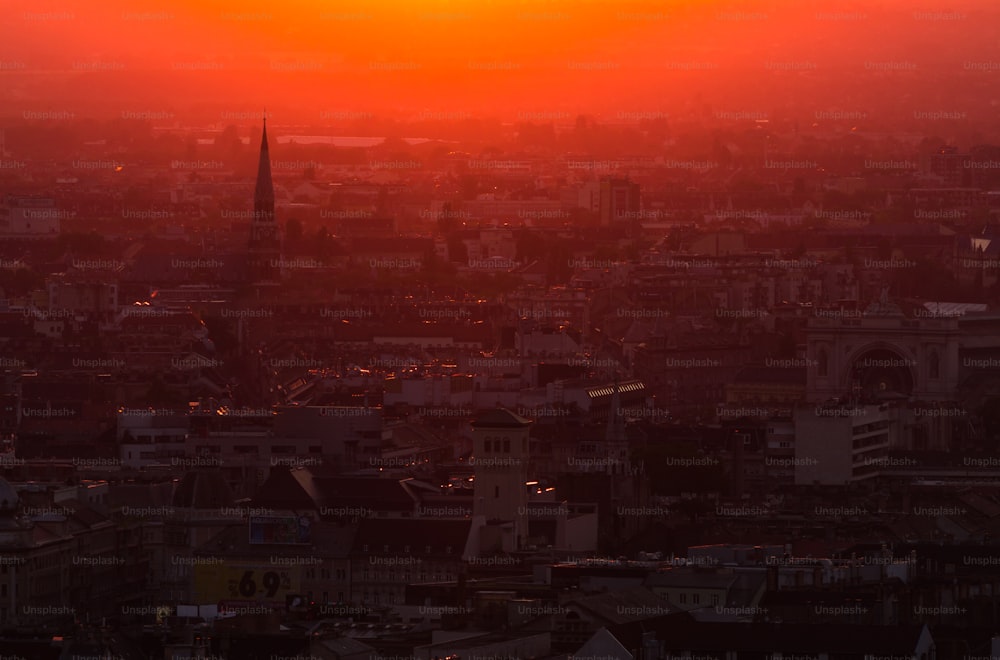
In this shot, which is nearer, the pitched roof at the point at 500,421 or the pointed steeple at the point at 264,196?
the pitched roof at the point at 500,421

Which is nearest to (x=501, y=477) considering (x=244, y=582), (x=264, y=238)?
(x=244, y=582)

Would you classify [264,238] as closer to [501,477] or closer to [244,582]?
[501,477]

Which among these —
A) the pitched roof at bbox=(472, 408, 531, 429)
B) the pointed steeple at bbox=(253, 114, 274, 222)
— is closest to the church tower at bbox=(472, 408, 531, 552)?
the pitched roof at bbox=(472, 408, 531, 429)

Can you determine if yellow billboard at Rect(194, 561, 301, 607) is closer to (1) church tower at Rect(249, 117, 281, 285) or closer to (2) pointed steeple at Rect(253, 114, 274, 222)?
(1) church tower at Rect(249, 117, 281, 285)

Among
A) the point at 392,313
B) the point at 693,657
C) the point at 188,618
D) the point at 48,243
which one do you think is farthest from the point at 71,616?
the point at 48,243

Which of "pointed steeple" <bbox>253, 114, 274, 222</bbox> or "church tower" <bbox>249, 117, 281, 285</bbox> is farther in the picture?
"pointed steeple" <bbox>253, 114, 274, 222</bbox>

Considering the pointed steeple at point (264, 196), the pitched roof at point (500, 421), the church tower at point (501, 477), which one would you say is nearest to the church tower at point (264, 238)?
the pointed steeple at point (264, 196)

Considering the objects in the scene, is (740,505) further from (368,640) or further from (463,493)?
(368,640)

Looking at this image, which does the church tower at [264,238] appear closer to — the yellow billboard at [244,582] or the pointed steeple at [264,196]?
the pointed steeple at [264,196]
